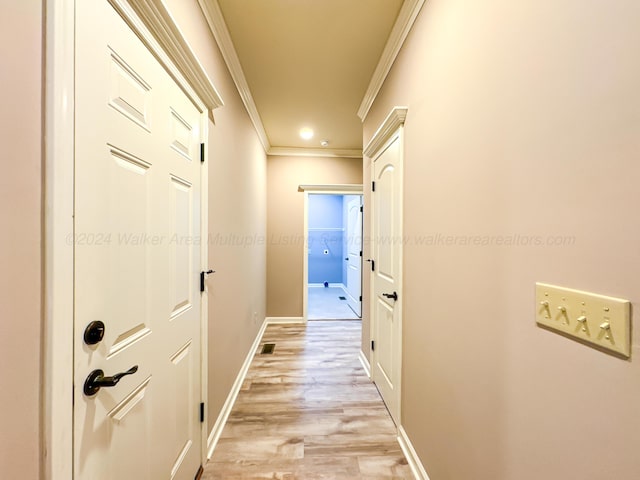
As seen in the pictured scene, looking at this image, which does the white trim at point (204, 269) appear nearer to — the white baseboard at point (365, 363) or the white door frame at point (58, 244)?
the white door frame at point (58, 244)

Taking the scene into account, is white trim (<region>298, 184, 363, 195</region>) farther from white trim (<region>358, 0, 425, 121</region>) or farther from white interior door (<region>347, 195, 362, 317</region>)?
white trim (<region>358, 0, 425, 121</region>)

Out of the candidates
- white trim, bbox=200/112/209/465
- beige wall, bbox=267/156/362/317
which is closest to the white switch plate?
white trim, bbox=200/112/209/465

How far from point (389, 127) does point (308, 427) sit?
7.10 ft

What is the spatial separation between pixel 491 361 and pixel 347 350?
7.58ft

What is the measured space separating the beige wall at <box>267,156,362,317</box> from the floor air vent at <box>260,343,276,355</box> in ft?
2.69

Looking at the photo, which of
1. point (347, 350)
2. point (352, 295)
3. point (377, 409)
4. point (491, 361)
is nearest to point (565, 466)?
point (491, 361)

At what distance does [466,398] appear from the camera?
1.01 meters

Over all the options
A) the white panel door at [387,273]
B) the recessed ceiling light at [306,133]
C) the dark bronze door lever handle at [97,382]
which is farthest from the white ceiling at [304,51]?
the dark bronze door lever handle at [97,382]

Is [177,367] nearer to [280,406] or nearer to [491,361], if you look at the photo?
[280,406]

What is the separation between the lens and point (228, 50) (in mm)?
1804

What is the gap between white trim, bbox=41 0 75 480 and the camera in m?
0.57

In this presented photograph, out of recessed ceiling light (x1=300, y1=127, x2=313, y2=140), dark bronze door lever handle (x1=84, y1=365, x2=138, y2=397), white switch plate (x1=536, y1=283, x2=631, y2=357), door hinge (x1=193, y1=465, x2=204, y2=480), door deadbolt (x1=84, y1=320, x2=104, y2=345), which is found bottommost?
door hinge (x1=193, y1=465, x2=204, y2=480)

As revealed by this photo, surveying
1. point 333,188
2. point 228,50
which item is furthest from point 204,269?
point 333,188

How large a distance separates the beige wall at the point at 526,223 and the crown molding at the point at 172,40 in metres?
1.16
